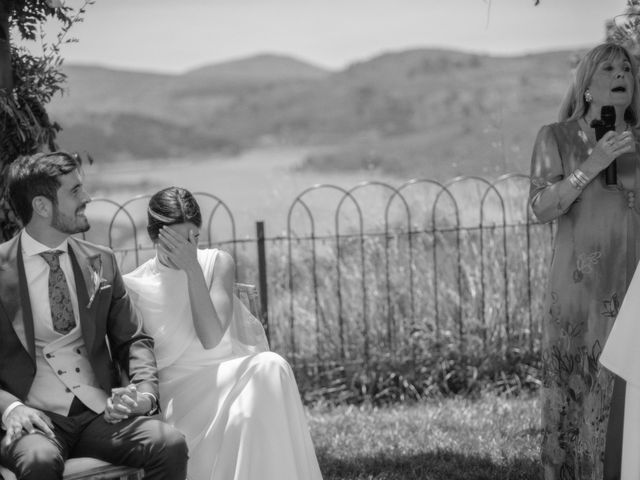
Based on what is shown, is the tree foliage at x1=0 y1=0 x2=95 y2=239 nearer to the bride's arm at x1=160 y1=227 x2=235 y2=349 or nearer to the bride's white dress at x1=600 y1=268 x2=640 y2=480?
the bride's arm at x1=160 y1=227 x2=235 y2=349

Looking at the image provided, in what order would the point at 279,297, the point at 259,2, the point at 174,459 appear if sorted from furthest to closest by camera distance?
the point at 259,2
the point at 279,297
the point at 174,459

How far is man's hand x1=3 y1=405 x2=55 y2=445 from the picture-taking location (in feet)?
9.16

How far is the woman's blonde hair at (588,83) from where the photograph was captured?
11.4 ft

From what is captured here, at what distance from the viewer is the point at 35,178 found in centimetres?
298

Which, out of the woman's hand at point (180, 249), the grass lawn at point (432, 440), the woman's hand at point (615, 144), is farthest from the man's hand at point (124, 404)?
the woman's hand at point (615, 144)

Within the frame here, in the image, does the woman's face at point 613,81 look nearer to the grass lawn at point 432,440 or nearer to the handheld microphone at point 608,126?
the handheld microphone at point 608,126

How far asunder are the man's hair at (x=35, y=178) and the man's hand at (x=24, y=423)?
1.95ft

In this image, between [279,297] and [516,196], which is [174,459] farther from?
[516,196]

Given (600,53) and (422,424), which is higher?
(600,53)

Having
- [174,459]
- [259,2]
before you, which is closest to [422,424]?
[174,459]

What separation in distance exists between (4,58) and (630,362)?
2.39 m

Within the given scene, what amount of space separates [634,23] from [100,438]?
288 cm

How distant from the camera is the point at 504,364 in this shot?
5.82 meters

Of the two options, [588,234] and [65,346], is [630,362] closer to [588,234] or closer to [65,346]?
[588,234]
